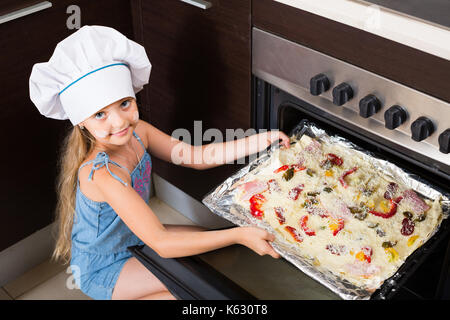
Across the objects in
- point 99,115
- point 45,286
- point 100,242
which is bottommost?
point 45,286

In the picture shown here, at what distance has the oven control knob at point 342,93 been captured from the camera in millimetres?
1216

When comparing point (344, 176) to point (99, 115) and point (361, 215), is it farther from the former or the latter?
point (99, 115)

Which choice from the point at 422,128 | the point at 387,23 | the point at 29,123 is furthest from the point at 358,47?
the point at 29,123

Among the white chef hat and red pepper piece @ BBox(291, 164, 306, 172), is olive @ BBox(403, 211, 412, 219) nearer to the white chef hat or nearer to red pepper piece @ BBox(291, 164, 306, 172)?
red pepper piece @ BBox(291, 164, 306, 172)

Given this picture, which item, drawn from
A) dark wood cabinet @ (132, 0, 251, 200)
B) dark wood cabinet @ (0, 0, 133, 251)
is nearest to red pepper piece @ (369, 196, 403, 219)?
dark wood cabinet @ (132, 0, 251, 200)

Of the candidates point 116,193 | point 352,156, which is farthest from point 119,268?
point 352,156

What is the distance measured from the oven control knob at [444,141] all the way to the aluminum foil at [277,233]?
137 mm

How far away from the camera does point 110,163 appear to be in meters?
1.39

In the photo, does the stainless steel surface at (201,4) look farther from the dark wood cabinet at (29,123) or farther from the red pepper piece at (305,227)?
the red pepper piece at (305,227)

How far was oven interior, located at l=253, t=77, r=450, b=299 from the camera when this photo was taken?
1.08 metres

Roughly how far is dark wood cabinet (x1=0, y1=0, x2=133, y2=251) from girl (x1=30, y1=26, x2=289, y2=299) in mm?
168

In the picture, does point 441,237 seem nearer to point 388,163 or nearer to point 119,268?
point 388,163

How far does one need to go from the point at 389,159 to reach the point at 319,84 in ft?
0.78
